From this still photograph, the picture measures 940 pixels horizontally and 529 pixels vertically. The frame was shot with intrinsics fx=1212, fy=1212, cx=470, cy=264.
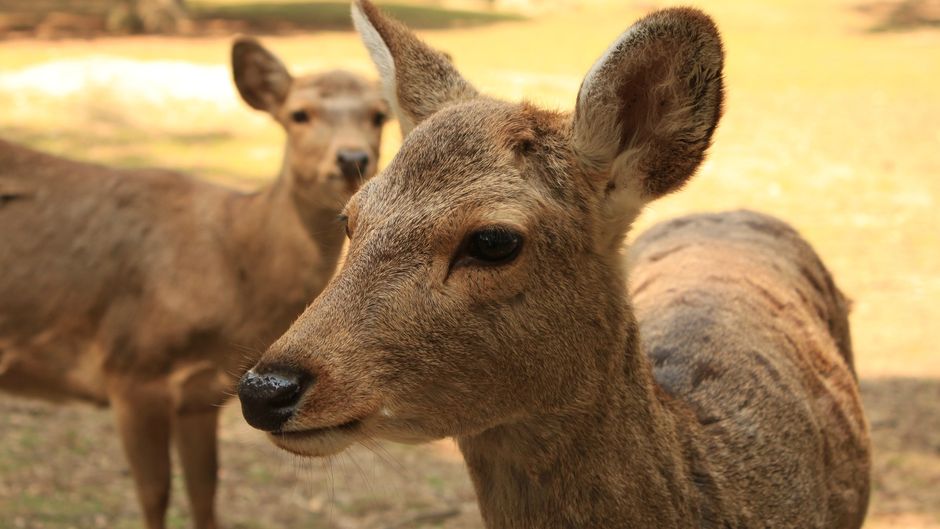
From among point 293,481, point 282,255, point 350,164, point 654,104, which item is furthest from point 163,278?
point 654,104

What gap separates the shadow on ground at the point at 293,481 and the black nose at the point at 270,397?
130 inches

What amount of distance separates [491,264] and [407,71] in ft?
3.08

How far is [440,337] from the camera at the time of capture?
292 cm

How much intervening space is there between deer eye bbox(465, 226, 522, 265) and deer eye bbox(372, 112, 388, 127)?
357 cm

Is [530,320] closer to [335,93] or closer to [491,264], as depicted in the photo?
[491,264]

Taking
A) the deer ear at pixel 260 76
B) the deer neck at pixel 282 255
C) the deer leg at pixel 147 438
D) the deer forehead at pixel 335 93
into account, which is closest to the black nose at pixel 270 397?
the deer neck at pixel 282 255

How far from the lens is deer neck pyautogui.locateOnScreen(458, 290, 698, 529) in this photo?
313cm

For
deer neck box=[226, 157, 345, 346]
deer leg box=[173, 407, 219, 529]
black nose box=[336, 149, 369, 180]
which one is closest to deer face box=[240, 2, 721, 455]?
black nose box=[336, 149, 369, 180]

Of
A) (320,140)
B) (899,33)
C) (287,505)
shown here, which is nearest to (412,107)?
(320,140)

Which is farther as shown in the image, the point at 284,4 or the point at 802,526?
the point at 284,4

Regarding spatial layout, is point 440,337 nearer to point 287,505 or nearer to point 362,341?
point 362,341

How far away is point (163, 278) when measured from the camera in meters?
6.12

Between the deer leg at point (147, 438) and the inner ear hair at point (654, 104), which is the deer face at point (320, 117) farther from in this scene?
the inner ear hair at point (654, 104)

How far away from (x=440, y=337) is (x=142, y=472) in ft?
11.4
